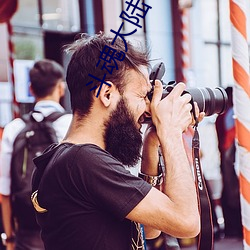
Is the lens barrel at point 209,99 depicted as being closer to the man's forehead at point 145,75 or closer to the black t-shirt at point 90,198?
the man's forehead at point 145,75

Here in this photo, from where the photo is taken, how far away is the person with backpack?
2740 millimetres

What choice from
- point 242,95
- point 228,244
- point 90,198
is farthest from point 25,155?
point 228,244

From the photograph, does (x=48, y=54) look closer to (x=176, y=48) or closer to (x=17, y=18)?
(x=17, y=18)

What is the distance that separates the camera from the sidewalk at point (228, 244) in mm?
5391

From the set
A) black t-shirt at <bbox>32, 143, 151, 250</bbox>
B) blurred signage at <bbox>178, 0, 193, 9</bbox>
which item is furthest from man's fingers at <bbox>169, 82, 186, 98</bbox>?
blurred signage at <bbox>178, 0, 193, 9</bbox>

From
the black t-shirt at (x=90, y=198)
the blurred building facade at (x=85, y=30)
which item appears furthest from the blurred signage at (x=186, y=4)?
the black t-shirt at (x=90, y=198)

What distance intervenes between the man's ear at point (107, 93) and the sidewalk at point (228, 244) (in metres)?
3.98

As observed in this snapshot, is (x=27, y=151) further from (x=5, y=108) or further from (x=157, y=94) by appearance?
(x=5, y=108)

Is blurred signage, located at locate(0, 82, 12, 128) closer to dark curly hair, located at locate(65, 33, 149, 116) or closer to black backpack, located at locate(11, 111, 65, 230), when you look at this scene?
black backpack, located at locate(11, 111, 65, 230)

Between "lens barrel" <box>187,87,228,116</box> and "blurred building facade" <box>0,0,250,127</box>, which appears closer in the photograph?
"lens barrel" <box>187,87,228,116</box>

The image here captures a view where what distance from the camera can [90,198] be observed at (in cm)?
144

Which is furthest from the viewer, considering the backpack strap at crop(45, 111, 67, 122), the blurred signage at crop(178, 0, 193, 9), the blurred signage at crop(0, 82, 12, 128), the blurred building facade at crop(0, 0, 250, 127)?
the blurred building facade at crop(0, 0, 250, 127)

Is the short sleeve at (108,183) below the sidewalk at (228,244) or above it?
above

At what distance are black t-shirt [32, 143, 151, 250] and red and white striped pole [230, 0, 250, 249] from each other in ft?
2.41
